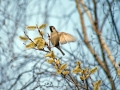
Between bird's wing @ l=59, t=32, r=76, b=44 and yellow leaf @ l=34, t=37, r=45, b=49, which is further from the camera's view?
bird's wing @ l=59, t=32, r=76, b=44

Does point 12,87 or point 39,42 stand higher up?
point 39,42

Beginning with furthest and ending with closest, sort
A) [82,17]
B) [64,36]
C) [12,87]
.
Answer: [12,87], [82,17], [64,36]

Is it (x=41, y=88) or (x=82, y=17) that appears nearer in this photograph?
(x=41, y=88)

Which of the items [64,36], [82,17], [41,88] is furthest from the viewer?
[82,17]

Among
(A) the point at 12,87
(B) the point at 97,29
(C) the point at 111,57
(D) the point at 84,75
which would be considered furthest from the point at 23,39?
(A) the point at 12,87

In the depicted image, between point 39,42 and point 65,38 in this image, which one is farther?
point 65,38

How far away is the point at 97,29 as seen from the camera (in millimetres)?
2082

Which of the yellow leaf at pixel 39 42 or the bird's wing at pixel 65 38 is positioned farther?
the bird's wing at pixel 65 38

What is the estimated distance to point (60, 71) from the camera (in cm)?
137

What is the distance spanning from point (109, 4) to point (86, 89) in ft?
3.24

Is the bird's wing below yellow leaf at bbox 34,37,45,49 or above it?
below

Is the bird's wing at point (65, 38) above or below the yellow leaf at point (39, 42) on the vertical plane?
below

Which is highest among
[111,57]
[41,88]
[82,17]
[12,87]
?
[82,17]

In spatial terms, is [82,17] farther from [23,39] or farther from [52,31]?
[23,39]
